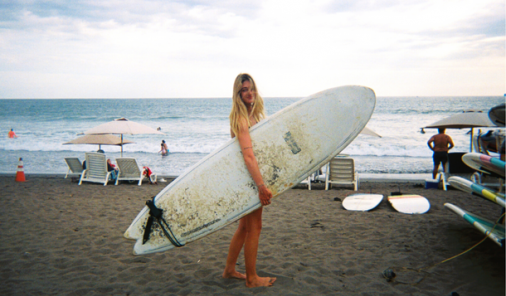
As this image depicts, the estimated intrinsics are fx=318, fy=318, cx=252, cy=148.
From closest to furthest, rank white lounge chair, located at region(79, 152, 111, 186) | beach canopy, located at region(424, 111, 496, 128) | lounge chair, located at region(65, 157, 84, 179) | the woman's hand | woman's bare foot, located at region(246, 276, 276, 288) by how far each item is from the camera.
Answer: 1. the woman's hand
2. woman's bare foot, located at region(246, 276, 276, 288)
3. beach canopy, located at region(424, 111, 496, 128)
4. white lounge chair, located at region(79, 152, 111, 186)
5. lounge chair, located at region(65, 157, 84, 179)

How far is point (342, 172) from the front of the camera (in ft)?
23.8

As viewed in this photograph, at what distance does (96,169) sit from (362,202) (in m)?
6.38

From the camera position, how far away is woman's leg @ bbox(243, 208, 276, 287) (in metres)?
2.37

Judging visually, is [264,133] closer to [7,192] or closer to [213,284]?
[213,284]

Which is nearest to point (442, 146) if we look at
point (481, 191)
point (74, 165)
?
point (481, 191)

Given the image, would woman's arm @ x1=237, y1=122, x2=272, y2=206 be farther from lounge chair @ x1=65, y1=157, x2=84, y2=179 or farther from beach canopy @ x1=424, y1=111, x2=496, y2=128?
lounge chair @ x1=65, y1=157, x2=84, y2=179

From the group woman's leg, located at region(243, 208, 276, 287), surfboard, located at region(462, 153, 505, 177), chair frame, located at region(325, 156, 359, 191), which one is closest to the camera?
woman's leg, located at region(243, 208, 276, 287)

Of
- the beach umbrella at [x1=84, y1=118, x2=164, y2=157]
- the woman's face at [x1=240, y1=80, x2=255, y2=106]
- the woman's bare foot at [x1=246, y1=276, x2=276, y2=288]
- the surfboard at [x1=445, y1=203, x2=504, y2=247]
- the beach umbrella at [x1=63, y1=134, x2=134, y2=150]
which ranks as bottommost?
the woman's bare foot at [x1=246, y1=276, x2=276, y2=288]

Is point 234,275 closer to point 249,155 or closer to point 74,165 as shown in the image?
point 249,155

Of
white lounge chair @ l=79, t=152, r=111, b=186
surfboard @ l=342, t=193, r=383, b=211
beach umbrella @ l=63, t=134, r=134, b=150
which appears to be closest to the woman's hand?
surfboard @ l=342, t=193, r=383, b=211

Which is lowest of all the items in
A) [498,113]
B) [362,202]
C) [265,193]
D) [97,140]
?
→ [362,202]

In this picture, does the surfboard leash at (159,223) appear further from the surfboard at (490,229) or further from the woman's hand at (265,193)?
the surfboard at (490,229)

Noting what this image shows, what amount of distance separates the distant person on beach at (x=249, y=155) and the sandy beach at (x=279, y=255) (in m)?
0.23

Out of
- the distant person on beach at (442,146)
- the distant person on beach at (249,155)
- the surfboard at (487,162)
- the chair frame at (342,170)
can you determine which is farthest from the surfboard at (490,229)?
the distant person on beach at (442,146)
